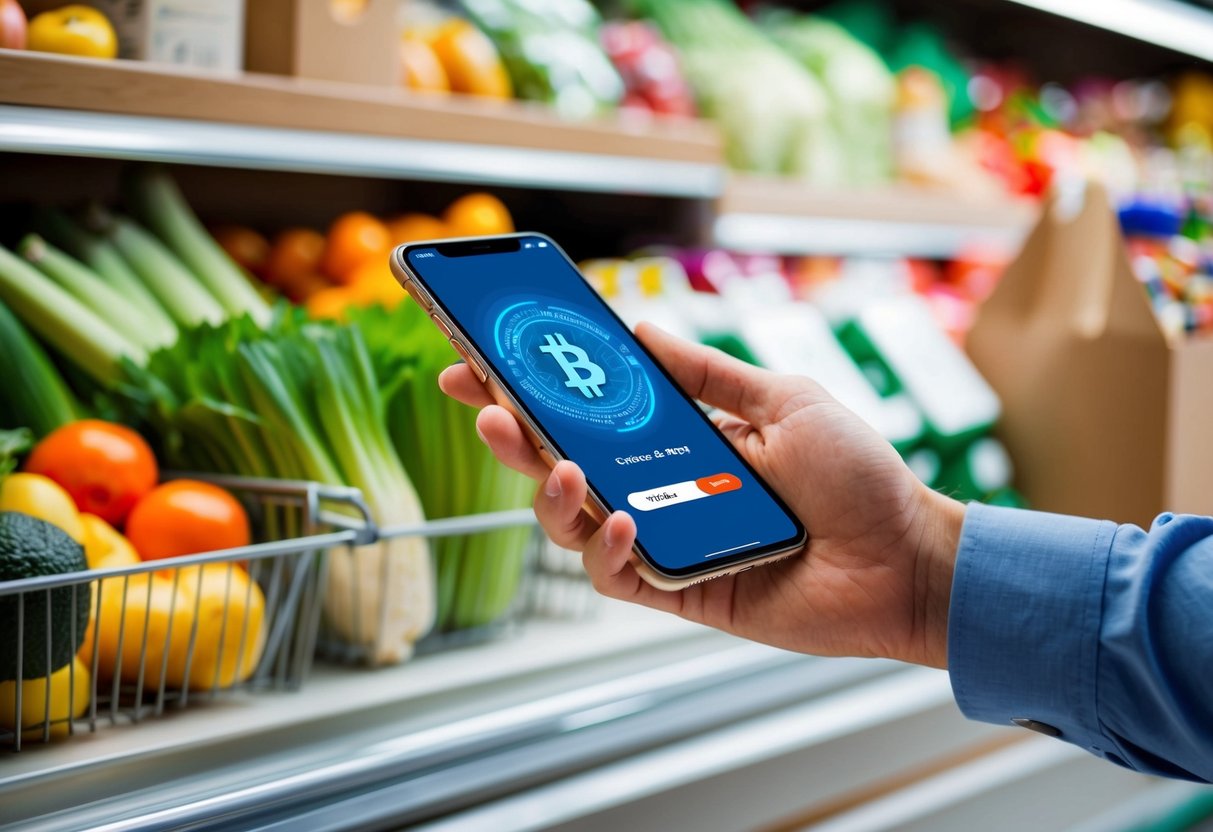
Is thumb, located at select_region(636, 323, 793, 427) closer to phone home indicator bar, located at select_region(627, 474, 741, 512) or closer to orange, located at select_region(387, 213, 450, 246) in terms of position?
phone home indicator bar, located at select_region(627, 474, 741, 512)

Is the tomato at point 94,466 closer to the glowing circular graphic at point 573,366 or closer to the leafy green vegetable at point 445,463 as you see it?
the leafy green vegetable at point 445,463

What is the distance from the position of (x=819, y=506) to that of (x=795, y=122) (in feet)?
5.10

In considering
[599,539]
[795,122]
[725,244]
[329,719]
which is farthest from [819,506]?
[795,122]

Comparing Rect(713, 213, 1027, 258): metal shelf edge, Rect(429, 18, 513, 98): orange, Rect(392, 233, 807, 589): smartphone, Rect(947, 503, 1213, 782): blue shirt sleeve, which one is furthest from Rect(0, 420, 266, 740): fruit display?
Rect(713, 213, 1027, 258): metal shelf edge

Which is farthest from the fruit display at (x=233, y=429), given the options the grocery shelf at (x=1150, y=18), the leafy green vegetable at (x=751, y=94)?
the grocery shelf at (x=1150, y=18)

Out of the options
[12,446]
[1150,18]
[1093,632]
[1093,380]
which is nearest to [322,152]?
[12,446]

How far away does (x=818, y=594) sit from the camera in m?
1.01

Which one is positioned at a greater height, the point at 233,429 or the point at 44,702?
the point at 233,429

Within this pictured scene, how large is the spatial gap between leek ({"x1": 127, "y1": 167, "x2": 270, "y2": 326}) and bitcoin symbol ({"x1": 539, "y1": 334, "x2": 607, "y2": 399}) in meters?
0.59

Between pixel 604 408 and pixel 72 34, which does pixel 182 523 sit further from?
pixel 72 34

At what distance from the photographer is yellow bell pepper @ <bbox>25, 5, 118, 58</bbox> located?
1.23 m

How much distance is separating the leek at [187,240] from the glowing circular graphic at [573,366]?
0.57 meters

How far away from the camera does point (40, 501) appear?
1.01 meters

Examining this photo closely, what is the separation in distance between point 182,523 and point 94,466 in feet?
0.36
